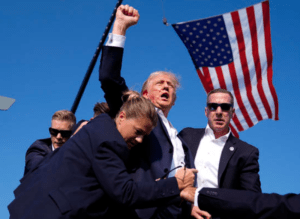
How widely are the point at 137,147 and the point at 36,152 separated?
1.96 m

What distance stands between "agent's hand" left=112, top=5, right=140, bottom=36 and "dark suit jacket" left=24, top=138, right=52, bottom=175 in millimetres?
2038

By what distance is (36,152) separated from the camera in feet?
15.9

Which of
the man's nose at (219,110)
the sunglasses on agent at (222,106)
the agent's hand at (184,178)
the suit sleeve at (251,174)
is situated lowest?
the suit sleeve at (251,174)

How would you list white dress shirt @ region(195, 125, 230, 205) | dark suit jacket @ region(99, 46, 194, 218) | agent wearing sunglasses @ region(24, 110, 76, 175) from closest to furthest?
dark suit jacket @ region(99, 46, 194, 218), white dress shirt @ region(195, 125, 230, 205), agent wearing sunglasses @ region(24, 110, 76, 175)

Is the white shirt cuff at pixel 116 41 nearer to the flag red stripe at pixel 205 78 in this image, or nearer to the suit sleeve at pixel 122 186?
the suit sleeve at pixel 122 186

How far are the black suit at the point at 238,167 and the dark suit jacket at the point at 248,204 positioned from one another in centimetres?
163

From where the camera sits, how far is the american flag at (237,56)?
30.8 feet

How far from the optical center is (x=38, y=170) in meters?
2.85

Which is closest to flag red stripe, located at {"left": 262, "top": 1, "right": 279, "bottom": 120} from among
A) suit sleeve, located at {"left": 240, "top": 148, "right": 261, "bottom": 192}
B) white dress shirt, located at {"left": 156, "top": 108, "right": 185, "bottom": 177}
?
suit sleeve, located at {"left": 240, "top": 148, "right": 261, "bottom": 192}

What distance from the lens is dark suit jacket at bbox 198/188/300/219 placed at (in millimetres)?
2545

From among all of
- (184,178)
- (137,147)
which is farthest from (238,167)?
(184,178)

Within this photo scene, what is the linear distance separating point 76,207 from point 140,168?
0.83 m

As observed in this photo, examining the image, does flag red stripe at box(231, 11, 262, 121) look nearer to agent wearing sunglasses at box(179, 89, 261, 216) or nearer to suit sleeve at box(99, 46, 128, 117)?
agent wearing sunglasses at box(179, 89, 261, 216)

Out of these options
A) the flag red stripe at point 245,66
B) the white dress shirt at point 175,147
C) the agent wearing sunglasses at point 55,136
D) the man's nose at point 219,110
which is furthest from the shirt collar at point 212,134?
the flag red stripe at point 245,66
